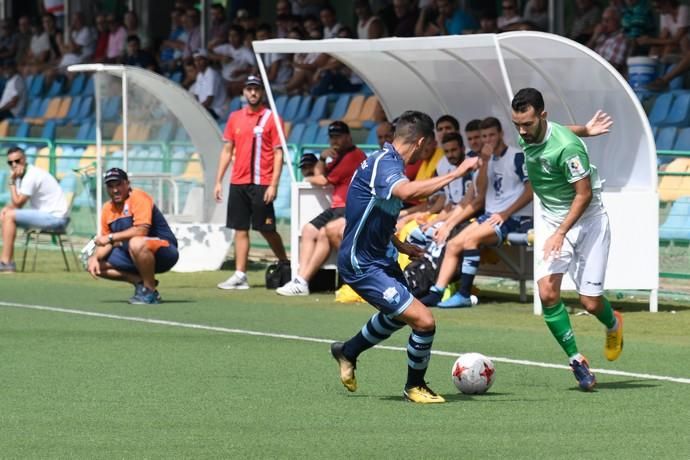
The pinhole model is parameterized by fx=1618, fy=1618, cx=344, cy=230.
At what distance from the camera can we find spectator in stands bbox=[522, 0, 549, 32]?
22125 mm

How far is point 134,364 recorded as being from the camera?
1104cm

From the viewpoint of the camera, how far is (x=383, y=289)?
9.42 metres

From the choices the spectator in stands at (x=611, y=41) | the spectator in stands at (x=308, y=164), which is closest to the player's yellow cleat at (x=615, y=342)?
the spectator in stands at (x=308, y=164)

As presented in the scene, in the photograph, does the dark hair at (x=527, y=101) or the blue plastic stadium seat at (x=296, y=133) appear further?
the blue plastic stadium seat at (x=296, y=133)

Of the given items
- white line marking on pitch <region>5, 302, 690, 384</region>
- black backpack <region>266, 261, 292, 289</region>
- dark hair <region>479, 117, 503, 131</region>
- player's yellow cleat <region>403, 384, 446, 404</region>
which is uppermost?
dark hair <region>479, 117, 503, 131</region>

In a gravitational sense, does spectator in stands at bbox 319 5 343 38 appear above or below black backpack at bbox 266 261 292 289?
above

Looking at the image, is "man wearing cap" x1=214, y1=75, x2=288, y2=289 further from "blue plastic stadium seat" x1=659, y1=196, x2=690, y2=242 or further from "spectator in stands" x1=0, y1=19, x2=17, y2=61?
"spectator in stands" x1=0, y1=19, x2=17, y2=61

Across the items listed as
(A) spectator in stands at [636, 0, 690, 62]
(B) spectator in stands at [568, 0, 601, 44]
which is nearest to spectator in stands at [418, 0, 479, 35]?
(B) spectator in stands at [568, 0, 601, 44]

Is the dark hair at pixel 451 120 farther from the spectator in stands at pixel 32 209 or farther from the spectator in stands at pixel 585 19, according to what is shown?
the spectator in stands at pixel 585 19

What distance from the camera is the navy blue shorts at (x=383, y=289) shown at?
9.36 metres

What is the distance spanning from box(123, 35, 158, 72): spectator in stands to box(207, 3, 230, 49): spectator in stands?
1202 mm

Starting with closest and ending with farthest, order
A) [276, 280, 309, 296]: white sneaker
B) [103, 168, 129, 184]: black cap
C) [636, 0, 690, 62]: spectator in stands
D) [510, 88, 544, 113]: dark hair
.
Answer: [510, 88, 544, 113]: dark hair → [103, 168, 129, 184]: black cap → [276, 280, 309, 296]: white sneaker → [636, 0, 690, 62]: spectator in stands

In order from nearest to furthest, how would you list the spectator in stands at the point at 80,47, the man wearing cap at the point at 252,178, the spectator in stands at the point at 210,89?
the man wearing cap at the point at 252,178
the spectator in stands at the point at 210,89
the spectator in stands at the point at 80,47

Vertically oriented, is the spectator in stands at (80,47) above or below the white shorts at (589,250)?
below
